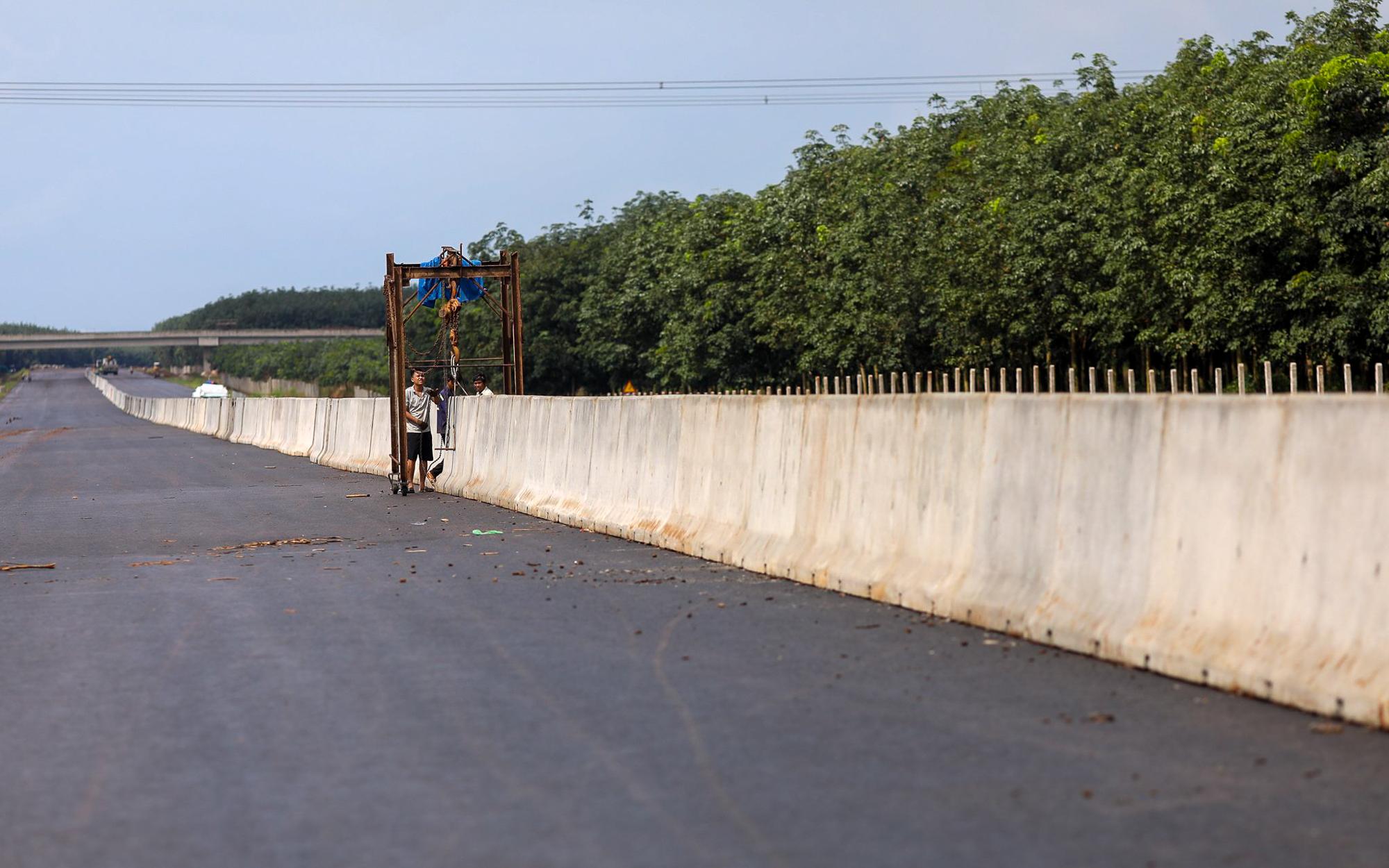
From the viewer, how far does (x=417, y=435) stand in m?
23.2

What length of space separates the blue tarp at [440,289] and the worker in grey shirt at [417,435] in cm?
356

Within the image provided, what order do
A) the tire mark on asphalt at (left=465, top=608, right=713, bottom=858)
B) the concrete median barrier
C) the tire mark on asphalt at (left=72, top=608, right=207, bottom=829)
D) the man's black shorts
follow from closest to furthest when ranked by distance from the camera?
the tire mark on asphalt at (left=465, top=608, right=713, bottom=858), the tire mark on asphalt at (left=72, top=608, right=207, bottom=829), the concrete median barrier, the man's black shorts

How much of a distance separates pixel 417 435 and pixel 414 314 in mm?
2787

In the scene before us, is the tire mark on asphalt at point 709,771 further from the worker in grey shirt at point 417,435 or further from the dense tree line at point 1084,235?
the dense tree line at point 1084,235

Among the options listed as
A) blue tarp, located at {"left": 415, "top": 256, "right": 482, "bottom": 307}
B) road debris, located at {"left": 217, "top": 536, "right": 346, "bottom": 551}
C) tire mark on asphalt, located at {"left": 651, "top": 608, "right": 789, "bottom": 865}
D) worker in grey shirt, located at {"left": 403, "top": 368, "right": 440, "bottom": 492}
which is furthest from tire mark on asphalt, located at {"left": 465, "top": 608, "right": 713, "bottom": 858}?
blue tarp, located at {"left": 415, "top": 256, "right": 482, "bottom": 307}

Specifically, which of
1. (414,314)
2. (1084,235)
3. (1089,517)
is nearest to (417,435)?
(414,314)

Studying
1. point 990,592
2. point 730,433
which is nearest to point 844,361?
point 730,433

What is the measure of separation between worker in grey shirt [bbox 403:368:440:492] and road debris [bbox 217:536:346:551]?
284 inches

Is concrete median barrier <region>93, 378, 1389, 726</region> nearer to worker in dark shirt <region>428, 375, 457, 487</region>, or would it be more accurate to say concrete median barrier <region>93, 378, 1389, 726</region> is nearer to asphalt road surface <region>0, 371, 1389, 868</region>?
asphalt road surface <region>0, 371, 1389, 868</region>

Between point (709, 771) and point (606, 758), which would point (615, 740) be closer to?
point (606, 758)

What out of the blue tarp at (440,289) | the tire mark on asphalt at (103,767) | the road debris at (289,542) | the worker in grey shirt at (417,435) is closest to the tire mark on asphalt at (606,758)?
the tire mark on asphalt at (103,767)

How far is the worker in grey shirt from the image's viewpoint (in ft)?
75.5

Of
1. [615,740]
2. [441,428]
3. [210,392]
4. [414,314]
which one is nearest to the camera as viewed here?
[615,740]

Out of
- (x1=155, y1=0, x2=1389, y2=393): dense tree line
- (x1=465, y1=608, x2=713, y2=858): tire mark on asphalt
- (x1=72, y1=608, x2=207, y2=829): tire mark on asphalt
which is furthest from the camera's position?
(x1=155, y1=0, x2=1389, y2=393): dense tree line
